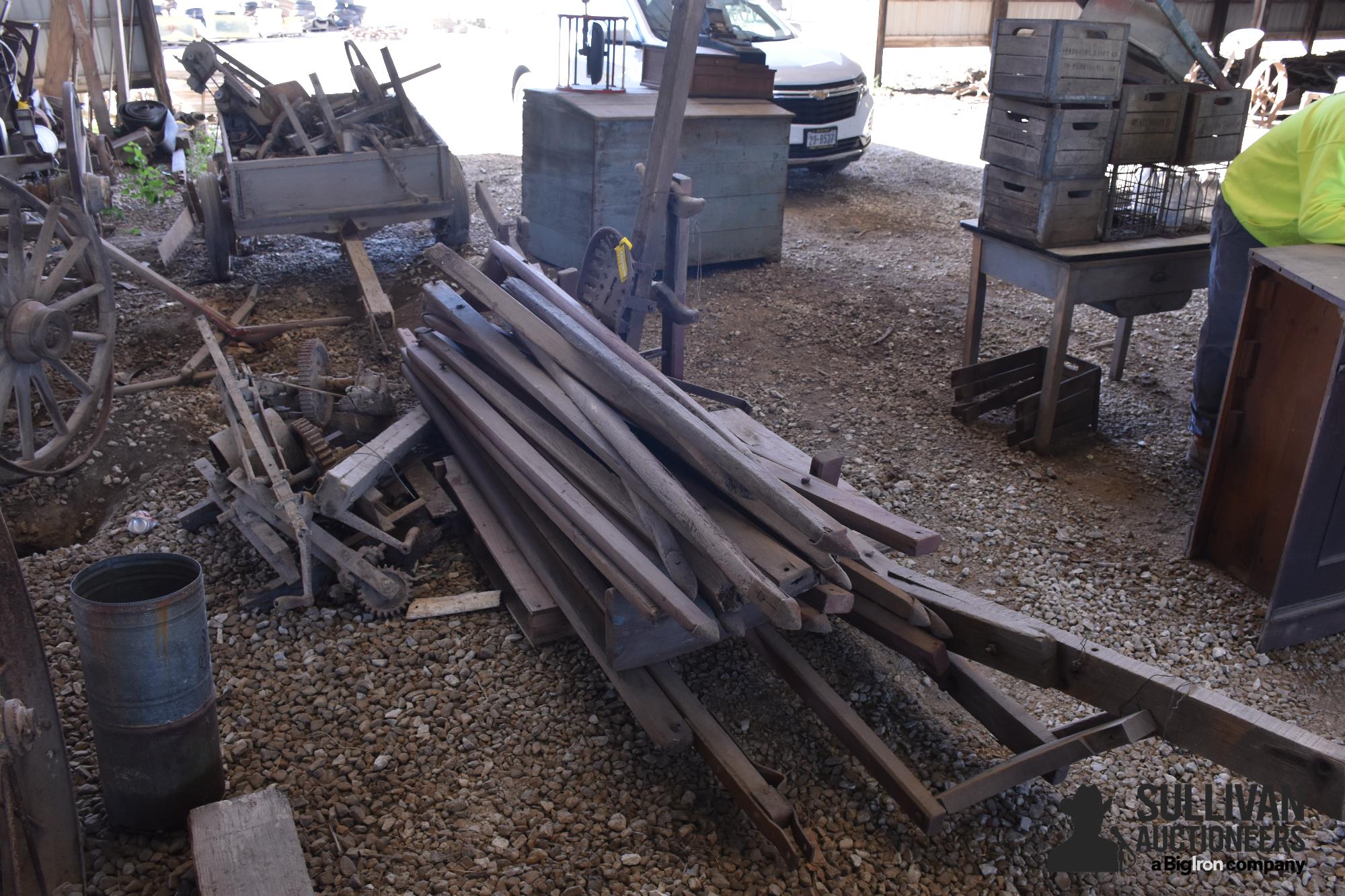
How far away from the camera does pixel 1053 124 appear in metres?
5.20

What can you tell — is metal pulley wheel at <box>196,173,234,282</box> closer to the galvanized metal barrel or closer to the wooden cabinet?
the galvanized metal barrel

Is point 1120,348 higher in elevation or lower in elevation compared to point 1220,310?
lower

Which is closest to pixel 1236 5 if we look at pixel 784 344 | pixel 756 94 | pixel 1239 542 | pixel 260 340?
pixel 756 94

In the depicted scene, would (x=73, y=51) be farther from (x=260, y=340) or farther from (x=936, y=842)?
(x=936, y=842)

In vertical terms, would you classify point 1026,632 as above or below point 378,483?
above

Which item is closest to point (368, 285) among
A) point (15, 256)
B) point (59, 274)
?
point (59, 274)

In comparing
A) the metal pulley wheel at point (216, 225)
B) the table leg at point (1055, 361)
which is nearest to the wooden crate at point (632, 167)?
the metal pulley wheel at point (216, 225)

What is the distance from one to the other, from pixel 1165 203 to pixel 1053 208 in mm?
889

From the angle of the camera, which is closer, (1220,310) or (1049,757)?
(1049,757)

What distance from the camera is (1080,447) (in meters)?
5.69

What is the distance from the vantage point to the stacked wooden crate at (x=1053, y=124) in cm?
511

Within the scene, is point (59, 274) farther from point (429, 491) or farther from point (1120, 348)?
point (1120, 348)

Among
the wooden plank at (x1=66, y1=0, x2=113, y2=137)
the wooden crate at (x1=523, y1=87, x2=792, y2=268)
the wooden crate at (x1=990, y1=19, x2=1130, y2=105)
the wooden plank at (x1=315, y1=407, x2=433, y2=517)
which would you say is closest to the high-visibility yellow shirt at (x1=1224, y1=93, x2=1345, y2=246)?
the wooden crate at (x1=990, y1=19, x2=1130, y2=105)

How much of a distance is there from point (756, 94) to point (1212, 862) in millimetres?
7020
